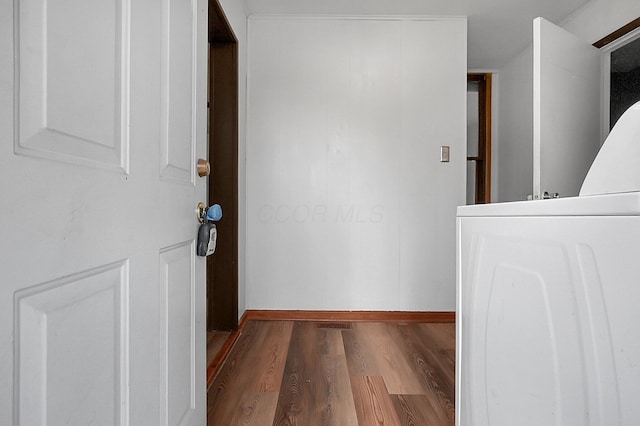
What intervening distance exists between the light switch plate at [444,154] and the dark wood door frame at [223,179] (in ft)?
5.09

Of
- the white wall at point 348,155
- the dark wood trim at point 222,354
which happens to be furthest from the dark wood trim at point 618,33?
the dark wood trim at point 222,354

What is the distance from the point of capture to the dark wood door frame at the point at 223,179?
248 cm

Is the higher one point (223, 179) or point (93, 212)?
point (223, 179)

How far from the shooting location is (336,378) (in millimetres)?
1870

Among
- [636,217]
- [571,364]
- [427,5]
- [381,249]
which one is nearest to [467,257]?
[571,364]

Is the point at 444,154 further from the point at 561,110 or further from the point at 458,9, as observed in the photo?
the point at 458,9

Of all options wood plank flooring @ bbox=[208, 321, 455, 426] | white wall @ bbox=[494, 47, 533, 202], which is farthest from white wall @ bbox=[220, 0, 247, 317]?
white wall @ bbox=[494, 47, 533, 202]

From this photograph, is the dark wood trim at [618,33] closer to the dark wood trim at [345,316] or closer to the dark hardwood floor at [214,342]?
the dark wood trim at [345,316]

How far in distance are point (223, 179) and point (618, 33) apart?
8.96 ft

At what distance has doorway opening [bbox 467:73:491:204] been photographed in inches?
154

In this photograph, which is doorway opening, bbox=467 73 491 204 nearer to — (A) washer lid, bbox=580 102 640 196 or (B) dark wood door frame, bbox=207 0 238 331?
(B) dark wood door frame, bbox=207 0 238 331

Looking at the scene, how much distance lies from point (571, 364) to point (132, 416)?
2.62 ft

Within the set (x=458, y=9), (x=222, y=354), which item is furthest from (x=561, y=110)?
(x=222, y=354)

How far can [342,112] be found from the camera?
288 cm
